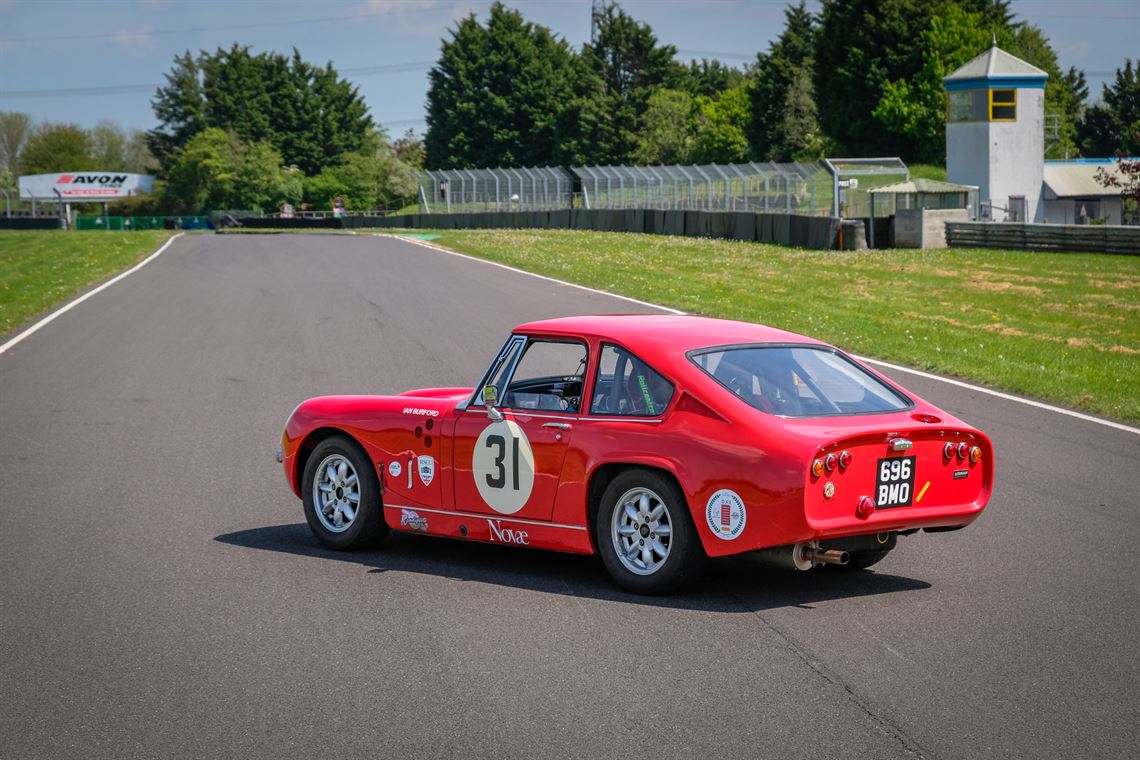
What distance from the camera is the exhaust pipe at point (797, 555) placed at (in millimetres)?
6398

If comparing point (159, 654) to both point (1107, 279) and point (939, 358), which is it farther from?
point (1107, 279)

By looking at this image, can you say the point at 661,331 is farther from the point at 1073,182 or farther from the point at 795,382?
the point at 1073,182

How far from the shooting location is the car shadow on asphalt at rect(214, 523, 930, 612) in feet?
22.1

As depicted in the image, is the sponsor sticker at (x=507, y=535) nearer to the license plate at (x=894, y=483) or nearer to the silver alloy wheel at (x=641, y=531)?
the silver alloy wheel at (x=641, y=531)

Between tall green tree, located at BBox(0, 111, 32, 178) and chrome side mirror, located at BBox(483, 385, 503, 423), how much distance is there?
180 metres

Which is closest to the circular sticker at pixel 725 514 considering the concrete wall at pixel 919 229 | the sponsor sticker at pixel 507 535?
the sponsor sticker at pixel 507 535

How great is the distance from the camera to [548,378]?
775 centimetres

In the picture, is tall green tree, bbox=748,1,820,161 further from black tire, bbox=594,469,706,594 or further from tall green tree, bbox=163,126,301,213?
black tire, bbox=594,469,706,594

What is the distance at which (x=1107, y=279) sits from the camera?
96.3ft

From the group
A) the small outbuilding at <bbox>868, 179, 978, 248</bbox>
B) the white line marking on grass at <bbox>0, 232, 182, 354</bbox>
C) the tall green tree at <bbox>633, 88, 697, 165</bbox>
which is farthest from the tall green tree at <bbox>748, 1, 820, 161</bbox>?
the white line marking on grass at <bbox>0, 232, 182, 354</bbox>

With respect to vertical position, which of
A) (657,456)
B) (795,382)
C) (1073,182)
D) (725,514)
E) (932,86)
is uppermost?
(932,86)

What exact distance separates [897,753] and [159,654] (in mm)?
3182

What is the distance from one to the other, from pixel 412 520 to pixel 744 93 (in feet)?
354

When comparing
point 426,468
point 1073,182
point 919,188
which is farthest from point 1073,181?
point 426,468
